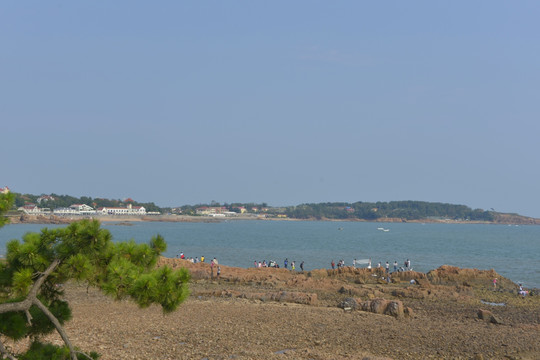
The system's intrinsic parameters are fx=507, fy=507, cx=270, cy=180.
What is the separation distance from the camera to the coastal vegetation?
6.51m

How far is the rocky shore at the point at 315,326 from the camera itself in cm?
1583

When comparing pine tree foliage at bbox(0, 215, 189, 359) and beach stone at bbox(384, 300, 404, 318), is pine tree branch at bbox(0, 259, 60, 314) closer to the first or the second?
pine tree foliage at bbox(0, 215, 189, 359)

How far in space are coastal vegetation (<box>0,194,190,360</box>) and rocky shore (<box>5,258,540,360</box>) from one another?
763 centimetres

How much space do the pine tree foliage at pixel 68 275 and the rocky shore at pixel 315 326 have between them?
748 centimetres

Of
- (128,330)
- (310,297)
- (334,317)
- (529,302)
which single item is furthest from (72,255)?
(529,302)

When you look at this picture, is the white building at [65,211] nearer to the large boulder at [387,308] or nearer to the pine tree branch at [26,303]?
the large boulder at [387,308]

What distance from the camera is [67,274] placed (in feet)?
22.0

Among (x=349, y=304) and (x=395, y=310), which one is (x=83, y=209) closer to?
(x=349, y=304)

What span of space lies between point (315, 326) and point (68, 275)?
14146 mm

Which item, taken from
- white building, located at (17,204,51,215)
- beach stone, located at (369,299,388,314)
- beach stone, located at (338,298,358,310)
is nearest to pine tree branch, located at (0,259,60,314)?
beach stone, located at (369,299,388,314)

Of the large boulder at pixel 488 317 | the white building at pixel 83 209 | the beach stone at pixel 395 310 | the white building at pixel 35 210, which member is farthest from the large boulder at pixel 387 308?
the white building at pixel 83 209

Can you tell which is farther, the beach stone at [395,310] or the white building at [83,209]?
the white building at [83,209]

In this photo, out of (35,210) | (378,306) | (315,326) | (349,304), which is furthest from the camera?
(35,210)

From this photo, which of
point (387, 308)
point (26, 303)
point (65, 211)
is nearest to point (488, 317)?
point (387, 308)
